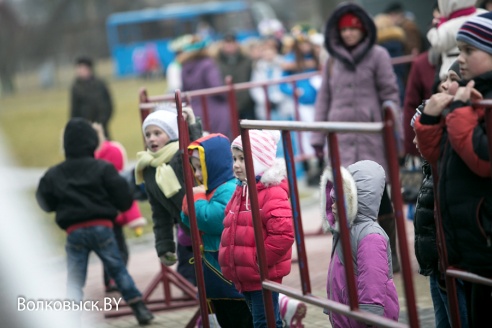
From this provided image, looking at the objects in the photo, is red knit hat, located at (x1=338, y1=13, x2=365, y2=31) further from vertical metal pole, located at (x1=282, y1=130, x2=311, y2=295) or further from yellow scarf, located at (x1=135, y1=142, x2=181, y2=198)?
vertical metal pole, located at (x1=282, y1=130, x2=311, y2=295)

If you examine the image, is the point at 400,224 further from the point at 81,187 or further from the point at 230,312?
the point at 81,187

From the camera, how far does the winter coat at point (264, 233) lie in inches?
206

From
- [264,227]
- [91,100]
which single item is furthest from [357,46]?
[91,100]

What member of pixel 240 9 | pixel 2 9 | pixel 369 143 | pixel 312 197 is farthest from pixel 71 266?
pixel 2 9

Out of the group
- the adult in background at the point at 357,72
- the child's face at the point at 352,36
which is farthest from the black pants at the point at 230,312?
the child's face at the point at 352,36

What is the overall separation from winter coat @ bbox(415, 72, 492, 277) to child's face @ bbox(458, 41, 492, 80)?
0.12m

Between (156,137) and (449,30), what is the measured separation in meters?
2.09

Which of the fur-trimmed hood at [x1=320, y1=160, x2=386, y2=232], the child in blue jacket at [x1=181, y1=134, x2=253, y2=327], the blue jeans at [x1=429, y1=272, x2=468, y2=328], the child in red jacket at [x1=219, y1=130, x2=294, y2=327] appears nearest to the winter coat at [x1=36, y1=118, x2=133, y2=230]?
the child in blue jacket at [x1=181, y1=134, x2=253, y2=327]

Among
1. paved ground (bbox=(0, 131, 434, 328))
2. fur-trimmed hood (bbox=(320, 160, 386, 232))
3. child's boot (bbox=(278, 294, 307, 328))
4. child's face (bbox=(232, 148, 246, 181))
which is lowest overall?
paved ground (bbox=(0, 131, 434, 328))

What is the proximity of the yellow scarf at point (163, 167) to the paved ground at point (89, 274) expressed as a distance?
0.99 metres

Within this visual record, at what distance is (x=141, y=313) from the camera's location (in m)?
7.59

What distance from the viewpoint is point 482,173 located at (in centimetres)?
394

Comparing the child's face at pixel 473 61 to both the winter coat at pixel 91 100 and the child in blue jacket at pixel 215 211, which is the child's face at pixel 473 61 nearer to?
the child in blue jacket at pixel 215 211

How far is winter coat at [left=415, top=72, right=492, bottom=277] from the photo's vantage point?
3.90 meters
